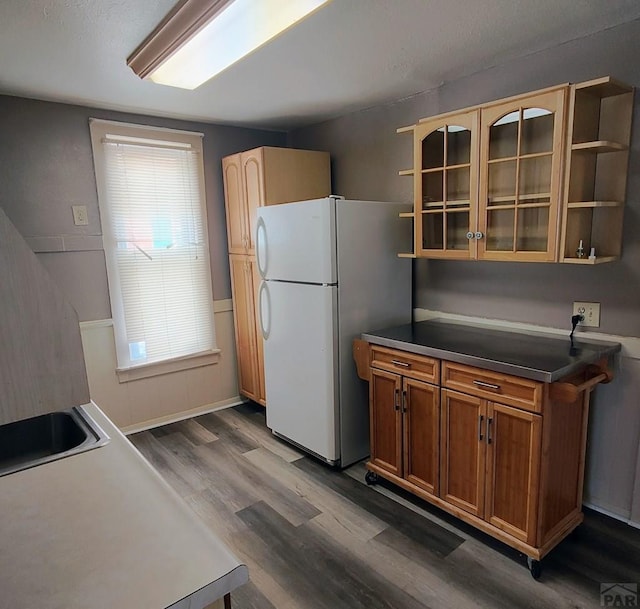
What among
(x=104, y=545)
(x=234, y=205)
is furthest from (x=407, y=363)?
(x=234, y=205)

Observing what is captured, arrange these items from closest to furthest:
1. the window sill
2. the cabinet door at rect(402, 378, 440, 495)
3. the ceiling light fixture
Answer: the ceiling light fixture → the cabinet door at rect(402, 378, 440, 495) → the window sill

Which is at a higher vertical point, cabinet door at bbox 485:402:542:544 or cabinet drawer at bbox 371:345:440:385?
cabinet drawer at bbox 371:345:440:385

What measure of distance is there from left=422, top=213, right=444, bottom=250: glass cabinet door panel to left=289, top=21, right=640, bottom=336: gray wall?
310 mm

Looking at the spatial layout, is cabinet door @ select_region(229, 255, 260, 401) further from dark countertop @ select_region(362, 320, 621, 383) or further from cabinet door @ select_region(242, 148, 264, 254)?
dark countertop @ select_region(362, 320, 621, 383)

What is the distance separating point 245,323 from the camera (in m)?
3.57

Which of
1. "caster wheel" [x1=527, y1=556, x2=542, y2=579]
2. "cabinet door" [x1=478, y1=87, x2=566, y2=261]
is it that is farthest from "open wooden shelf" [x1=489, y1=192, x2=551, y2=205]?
"caster wheel" [x1=527, y1=556, x2=542, y2=579]

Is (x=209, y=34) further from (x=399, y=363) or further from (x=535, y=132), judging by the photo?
(x=399, y=363)

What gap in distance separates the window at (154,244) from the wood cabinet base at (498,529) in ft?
6.56

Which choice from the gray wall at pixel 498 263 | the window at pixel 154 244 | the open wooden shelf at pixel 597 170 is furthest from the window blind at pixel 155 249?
the open wooden shelf at pixel 597 170

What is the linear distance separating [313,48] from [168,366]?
8.10 ft

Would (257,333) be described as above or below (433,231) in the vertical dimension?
below

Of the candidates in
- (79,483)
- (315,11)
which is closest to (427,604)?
(79,483)

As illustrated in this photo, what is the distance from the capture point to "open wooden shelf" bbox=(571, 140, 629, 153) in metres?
1.79

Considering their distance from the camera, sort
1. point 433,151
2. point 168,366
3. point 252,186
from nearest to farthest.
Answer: point 433,151 < point 252,186 < point 168,366
